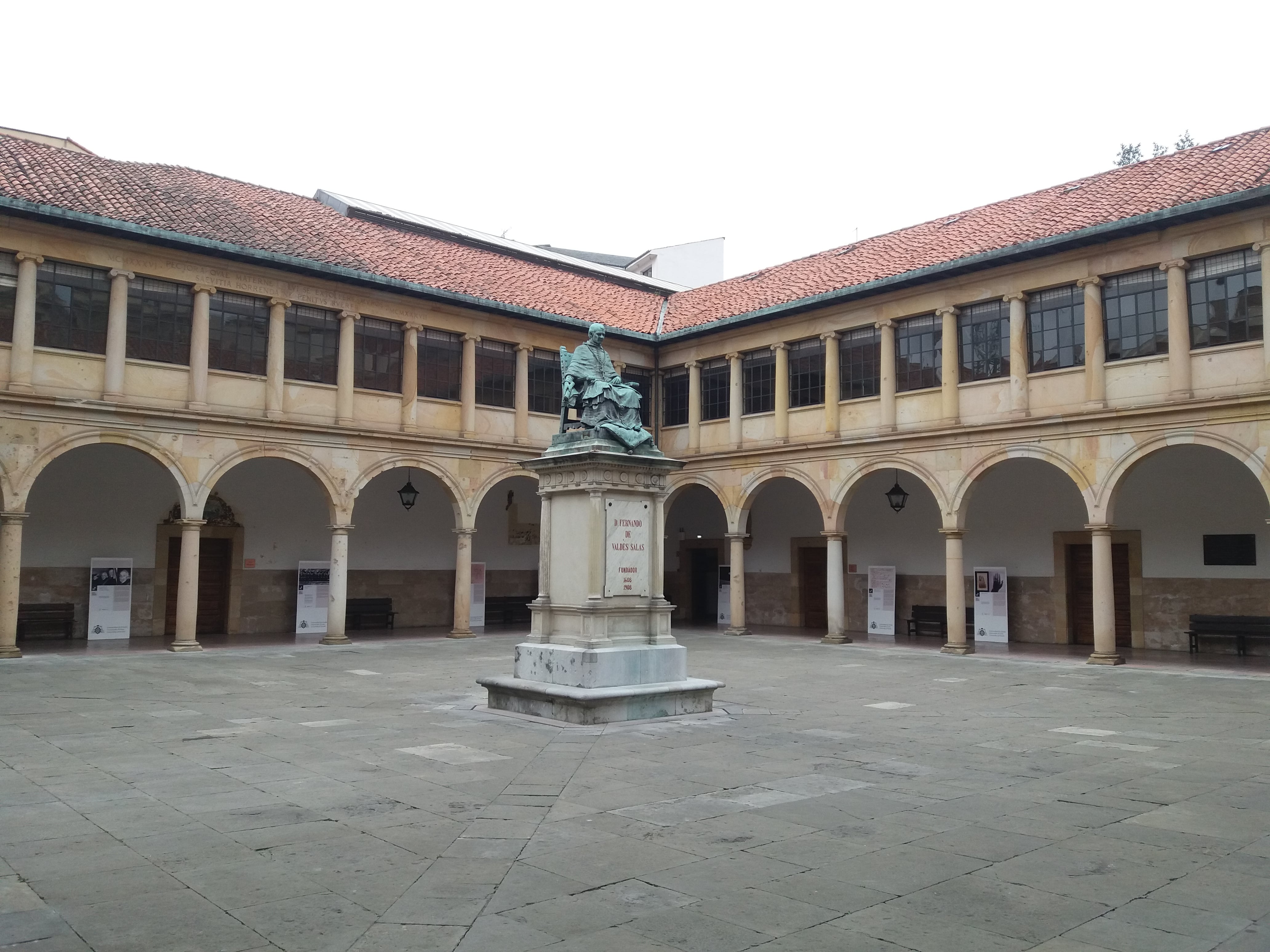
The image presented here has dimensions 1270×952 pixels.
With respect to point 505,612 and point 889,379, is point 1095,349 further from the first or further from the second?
point 505,612

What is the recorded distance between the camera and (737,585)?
2305 cm

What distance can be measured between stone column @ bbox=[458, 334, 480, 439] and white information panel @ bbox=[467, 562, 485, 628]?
11.0 ft

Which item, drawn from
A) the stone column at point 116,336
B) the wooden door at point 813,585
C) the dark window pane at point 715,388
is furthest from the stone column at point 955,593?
the stone column at point 116,336

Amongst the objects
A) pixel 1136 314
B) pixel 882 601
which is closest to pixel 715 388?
pixel 882 601

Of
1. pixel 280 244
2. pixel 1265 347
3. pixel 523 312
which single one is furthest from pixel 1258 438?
pixel 280 244

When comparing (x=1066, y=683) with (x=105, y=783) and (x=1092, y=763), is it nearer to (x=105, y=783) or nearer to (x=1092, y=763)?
(x=1092, y=763)

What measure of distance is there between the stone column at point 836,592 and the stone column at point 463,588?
7.26m

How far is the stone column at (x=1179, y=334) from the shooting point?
53.4 ft

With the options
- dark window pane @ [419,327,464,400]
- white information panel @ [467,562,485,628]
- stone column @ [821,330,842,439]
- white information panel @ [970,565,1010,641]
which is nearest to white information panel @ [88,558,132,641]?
dark window pane @ [419,327,464,400]

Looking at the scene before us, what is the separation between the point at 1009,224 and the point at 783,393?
5.56m

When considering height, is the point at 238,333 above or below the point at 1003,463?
above

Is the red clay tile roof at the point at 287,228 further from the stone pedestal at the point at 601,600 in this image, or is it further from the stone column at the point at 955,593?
the stone pedestal at the point at 601,600

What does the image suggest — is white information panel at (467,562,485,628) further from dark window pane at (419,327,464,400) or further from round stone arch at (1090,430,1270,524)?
round stone arch at (1090,430,1270,524)

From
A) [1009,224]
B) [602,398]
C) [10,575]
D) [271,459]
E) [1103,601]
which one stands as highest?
[1009,224]
